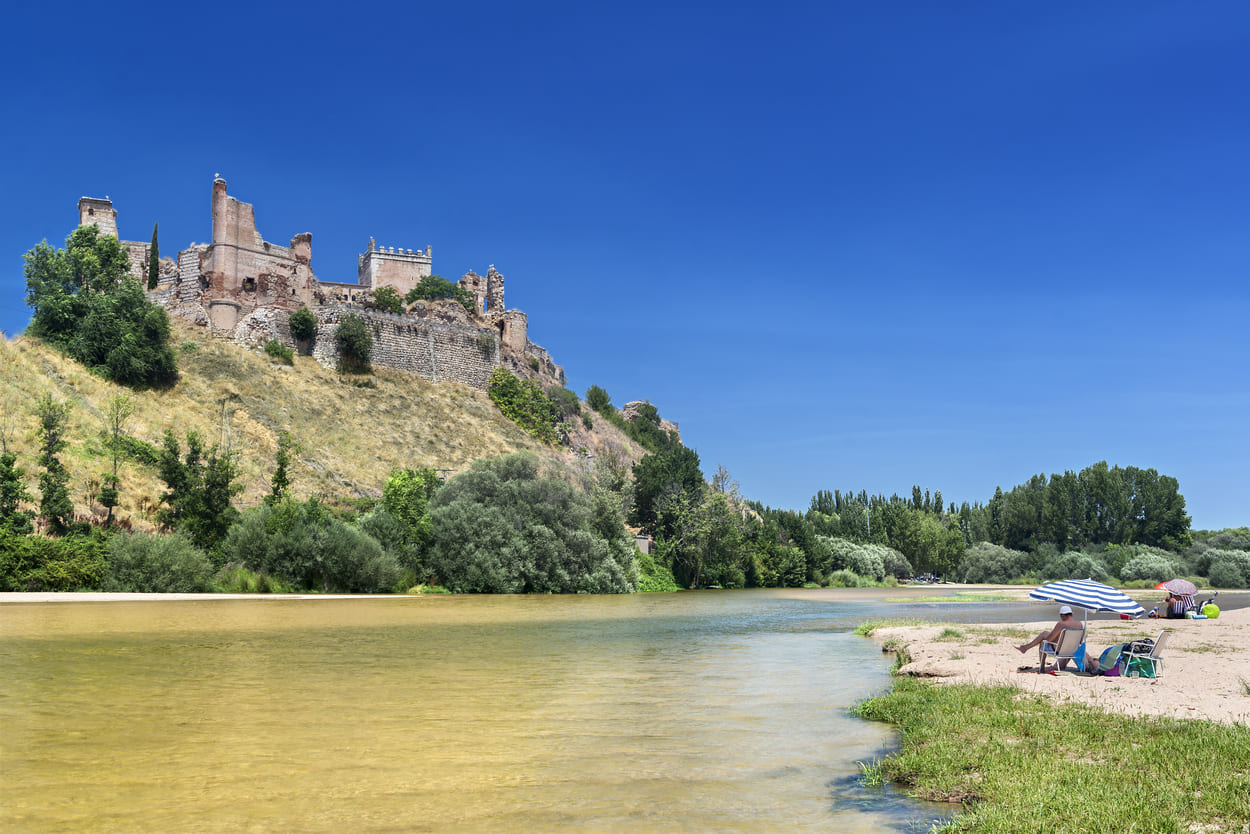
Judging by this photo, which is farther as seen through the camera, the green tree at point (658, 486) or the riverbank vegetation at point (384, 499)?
the green tree at point (658, 486)

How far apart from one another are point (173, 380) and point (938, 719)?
5913cm

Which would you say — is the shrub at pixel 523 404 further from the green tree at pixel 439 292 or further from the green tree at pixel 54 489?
the green tree at pixel 54 489

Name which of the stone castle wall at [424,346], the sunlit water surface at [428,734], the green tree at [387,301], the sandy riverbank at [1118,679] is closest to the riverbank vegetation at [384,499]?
the stone castle wall at [424,346]

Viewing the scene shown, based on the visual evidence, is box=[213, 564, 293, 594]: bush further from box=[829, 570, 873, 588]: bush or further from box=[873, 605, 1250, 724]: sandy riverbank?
box=[829, 570, 873, 588]: bush

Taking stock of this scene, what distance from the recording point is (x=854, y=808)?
20.8 feet

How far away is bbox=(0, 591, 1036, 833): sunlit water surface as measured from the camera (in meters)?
6.21

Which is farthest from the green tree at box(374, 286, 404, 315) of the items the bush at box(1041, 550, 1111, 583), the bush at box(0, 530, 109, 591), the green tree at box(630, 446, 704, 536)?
the bush at box(1041, 550, 1111, 583)

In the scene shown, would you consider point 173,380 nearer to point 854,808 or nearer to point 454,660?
point 454,660

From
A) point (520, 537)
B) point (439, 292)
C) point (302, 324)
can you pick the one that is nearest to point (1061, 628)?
point (520, 537)

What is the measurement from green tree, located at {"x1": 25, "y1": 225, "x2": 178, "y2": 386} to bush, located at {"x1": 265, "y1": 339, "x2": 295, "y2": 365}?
933 cm

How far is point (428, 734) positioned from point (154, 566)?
90.2 feet

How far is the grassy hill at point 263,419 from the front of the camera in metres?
40.7

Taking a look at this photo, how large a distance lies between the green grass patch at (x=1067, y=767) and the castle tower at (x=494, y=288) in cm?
8356

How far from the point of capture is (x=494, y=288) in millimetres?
90625
